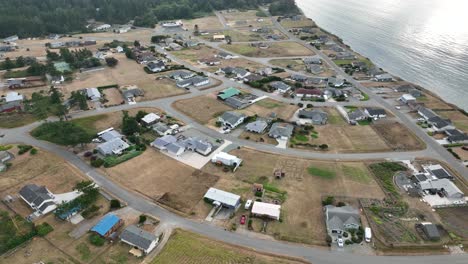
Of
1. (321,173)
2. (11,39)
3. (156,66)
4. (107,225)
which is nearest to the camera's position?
(107,225)

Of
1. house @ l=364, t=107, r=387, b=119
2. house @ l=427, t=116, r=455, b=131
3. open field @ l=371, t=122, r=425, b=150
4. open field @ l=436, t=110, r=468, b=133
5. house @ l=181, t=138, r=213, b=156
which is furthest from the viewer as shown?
house @ l=364, t=107, r=387, b=119

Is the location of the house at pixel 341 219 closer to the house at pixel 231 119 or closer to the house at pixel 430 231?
the house at pixel 430 231

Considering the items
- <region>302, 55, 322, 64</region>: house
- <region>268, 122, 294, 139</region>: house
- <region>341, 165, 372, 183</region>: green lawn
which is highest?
<region>302, 55, 322, 64</region>: house

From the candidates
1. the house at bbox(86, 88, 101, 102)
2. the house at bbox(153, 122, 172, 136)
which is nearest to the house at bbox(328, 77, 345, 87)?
the house at bbox(153, 122, 172, 136)

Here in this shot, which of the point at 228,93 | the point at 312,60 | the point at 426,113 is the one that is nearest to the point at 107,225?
the point at 228,93

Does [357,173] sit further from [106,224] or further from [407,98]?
[106,224]

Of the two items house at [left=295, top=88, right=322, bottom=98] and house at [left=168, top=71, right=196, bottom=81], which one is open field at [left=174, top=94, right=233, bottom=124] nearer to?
house at [left=168, top=71, right=196, bottom=81]
